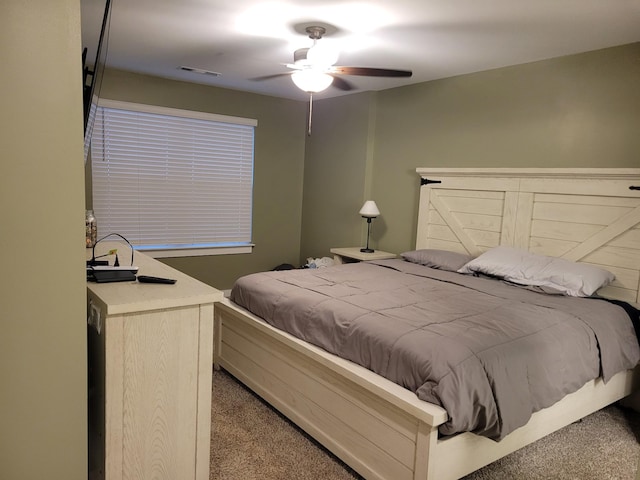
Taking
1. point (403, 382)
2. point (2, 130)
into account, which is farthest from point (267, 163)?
point (2, 130)

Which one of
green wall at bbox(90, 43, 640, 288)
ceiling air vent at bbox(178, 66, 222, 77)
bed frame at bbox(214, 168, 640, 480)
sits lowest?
bed frame at bbox(214, 168, 640, 480)

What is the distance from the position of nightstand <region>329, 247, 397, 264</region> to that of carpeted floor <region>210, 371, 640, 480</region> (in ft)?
6.20

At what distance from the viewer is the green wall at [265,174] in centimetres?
482

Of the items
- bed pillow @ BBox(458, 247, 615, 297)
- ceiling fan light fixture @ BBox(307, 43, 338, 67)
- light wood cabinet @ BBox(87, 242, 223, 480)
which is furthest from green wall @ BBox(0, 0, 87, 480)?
bed pillow @ BBox(458, 247, 615, 297)

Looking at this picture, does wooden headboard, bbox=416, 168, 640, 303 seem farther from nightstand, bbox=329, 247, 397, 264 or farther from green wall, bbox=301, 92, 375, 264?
green wall, bbox=301, 92, 375, 264

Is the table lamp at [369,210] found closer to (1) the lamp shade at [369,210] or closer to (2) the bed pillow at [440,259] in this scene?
(1) the lamp shade at [369,210]

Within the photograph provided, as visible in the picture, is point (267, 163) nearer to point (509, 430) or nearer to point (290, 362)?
point (290, 362)

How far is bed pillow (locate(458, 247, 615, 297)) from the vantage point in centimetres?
293

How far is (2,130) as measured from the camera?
126 centimetres

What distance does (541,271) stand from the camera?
10.2 feet

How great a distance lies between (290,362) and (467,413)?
3.56 feet

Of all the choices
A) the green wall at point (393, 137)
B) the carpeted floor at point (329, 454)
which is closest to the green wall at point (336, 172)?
the green wall at point (393, 137)

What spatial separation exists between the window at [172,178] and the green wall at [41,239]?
10.6ft

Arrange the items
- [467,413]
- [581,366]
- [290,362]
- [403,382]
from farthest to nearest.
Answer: [290,362], [581,366], [403,382], [467,413]
